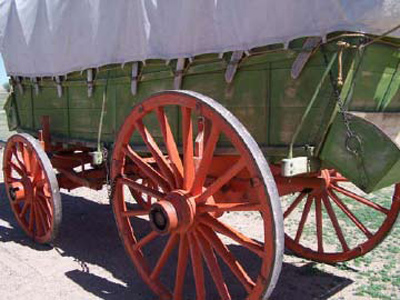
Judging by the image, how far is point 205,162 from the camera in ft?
10.00

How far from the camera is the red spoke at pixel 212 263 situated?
→ 304 centimetres

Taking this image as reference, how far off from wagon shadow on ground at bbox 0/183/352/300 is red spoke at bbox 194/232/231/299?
849mm

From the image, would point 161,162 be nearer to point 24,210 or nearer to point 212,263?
point 212,263

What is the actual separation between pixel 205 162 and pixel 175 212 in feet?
1.23

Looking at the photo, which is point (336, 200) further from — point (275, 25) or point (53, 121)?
point (53, 121)

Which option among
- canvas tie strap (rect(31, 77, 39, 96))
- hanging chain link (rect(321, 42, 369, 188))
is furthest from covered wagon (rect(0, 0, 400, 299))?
canvas tie strap (rect(31, 77, 39, 96))

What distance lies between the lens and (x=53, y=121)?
5.38m

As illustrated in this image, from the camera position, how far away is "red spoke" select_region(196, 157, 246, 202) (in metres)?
2.80

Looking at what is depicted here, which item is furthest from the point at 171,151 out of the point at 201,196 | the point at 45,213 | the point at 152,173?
the point at 45,213

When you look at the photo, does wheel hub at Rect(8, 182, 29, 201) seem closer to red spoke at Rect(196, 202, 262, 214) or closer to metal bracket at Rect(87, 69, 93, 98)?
metal bracket at Rect(87, 69, 93, 98)

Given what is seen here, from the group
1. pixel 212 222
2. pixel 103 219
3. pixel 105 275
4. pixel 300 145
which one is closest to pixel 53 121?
pixel 103 219

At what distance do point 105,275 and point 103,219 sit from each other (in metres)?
1.88

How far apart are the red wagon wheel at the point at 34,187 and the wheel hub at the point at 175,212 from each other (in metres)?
1.73

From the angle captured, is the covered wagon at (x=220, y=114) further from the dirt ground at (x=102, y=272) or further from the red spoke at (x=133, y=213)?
the dirt ground at (x=102, y=272)
